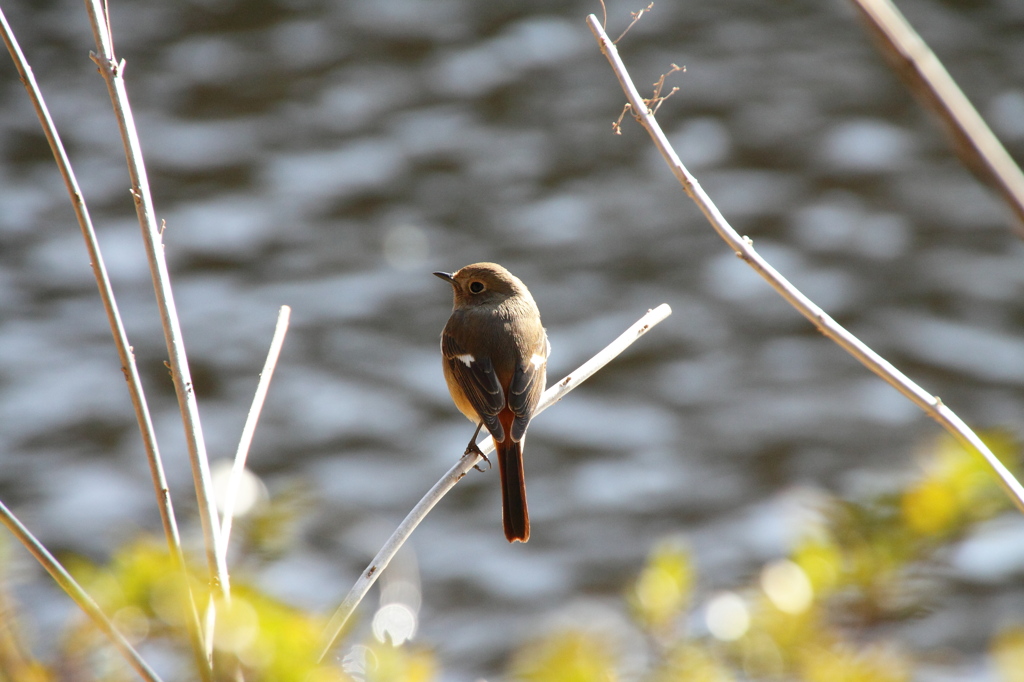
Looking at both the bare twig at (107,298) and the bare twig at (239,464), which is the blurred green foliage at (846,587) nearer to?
the bare twig at (239,464)

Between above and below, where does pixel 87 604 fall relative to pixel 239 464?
below

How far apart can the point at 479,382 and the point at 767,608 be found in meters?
3.50

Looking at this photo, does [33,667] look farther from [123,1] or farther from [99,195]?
[123,1]

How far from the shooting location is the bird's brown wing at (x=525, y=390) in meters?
4.46

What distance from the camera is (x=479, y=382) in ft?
15.4

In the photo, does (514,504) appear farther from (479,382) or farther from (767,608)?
(767,608)

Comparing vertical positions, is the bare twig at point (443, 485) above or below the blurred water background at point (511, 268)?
below

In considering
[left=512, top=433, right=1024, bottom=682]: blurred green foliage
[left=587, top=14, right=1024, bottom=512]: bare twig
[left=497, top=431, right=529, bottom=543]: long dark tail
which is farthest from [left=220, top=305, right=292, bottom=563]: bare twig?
[left=497, top=431, right=529, bottom=543]: long dark tail

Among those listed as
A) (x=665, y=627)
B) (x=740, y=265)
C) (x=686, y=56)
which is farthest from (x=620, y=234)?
(x=665, y=627)

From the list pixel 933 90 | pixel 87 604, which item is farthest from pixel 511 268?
pixel 933 90

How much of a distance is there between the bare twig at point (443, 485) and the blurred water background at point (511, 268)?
315 centimetres

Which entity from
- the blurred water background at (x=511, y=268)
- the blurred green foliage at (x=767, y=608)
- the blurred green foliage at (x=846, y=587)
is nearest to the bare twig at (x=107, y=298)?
the blurred green foliage at (x=767, y=608)

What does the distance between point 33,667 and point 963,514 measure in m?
1.12

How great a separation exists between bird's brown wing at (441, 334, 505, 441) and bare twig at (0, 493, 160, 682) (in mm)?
2794
